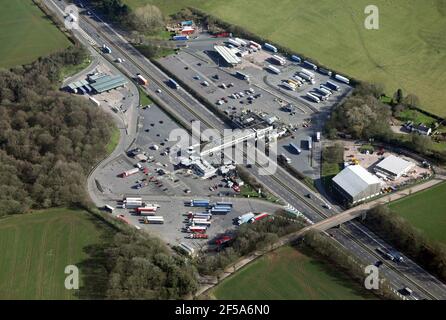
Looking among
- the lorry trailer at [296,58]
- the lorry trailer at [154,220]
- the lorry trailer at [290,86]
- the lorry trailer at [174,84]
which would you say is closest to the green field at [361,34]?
the lorry trailer at [296,58]

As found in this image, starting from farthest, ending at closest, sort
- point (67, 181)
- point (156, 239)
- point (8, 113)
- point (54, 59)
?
point (54, 59) < point (8, 113) < point (67, 181) < point (156, 239)

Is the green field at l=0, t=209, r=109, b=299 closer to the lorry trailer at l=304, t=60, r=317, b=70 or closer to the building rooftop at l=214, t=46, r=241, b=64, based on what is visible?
the building rooftop at l=214, t=46, r=241, b=64

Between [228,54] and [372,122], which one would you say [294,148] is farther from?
[228,54]

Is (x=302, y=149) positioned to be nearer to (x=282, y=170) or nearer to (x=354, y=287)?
(x=282, y=170)

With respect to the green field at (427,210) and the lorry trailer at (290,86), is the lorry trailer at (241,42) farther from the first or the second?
the green field at (427,210)

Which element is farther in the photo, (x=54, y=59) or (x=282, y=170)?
(x=54, y=59)

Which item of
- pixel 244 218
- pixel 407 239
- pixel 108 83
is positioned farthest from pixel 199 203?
pixel 108 83
